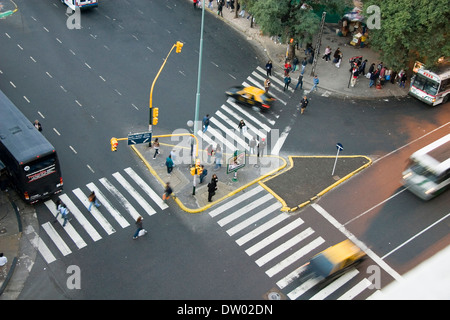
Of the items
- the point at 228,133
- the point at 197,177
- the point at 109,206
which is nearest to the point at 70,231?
the point at 109,206

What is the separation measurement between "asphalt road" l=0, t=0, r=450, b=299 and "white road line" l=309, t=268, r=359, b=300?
Result: 174 centimetres

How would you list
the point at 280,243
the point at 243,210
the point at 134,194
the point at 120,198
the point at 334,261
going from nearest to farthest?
the point at 334,261 → the point at 280,243 → the point at 243,210 → the point at 120,198 → the point at 134,194

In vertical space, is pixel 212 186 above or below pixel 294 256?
above

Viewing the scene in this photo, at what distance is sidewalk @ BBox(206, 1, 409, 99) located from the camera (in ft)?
131

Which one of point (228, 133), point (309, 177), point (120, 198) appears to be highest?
point (228, 133)

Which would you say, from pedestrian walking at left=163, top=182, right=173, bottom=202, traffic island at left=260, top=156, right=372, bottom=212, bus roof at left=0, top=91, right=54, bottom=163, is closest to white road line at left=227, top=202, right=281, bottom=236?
traffic island at left=260, top=156, right=372, bottom=212

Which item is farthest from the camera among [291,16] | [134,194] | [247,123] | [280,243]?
[291,16]

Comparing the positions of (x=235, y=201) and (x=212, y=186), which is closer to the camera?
(x=212, y=186)

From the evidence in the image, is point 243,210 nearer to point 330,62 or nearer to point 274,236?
point 274,236

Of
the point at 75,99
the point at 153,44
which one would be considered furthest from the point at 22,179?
the point at 153,44

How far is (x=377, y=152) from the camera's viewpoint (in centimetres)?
3388

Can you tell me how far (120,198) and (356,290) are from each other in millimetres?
13524

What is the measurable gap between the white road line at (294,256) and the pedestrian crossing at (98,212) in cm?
709

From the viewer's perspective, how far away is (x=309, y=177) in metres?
31.5
